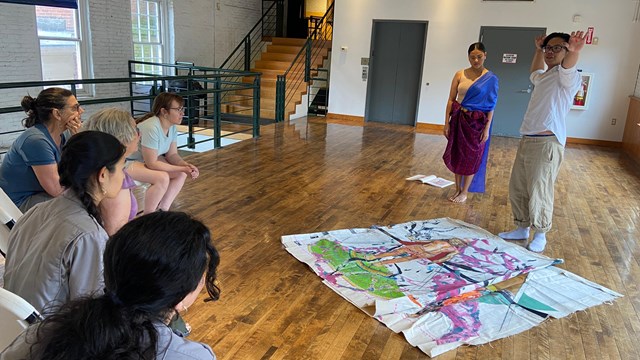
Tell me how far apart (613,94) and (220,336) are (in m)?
8.59

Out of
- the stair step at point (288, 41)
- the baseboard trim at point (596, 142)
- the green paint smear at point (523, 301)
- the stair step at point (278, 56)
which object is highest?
the stair step at point (288, 41)

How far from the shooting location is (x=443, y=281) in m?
2.83

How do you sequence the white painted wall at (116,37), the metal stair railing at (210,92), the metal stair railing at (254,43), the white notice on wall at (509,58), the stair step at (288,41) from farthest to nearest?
the stair step at (288,41), the metal stair railing at (254,43), the white notice on wall at (509,58), the white painted wall at (116,37), the metal stair railing at (210,92)

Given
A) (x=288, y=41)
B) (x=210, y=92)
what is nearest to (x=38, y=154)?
(x=210, y=92)

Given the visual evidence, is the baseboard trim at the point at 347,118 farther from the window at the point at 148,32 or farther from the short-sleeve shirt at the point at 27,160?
the short-sleeve shirt at the point at 27,160

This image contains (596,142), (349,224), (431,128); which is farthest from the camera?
(431,128)

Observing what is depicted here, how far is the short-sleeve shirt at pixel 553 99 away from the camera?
313 centimetres

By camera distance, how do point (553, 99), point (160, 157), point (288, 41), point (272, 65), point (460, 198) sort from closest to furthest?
point (553, 99)
point (160, 157)
point (460, 198)
point (272, 65)
point (288, 41)

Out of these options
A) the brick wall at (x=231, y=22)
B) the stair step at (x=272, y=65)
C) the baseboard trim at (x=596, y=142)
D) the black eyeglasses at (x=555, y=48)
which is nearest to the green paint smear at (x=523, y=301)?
the black eyeglasses at (x=555, y=48)

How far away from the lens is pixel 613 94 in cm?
828

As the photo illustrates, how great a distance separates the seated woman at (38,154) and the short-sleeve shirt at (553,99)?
2937 mm

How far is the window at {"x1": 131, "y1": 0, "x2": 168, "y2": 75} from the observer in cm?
859

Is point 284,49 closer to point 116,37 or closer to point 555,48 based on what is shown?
point 116,37

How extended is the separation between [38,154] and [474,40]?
26.9 feet
